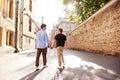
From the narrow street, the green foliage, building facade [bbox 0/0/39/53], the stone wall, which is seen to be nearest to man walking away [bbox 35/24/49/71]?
the narrow street

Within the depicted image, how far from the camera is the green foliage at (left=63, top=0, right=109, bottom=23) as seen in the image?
892 inches

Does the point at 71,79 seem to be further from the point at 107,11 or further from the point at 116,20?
the point at 107,11

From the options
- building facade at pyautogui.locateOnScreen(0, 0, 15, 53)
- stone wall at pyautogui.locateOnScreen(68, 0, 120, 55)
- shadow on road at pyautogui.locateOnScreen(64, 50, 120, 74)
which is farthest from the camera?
building facade at pyautogui.locateOnScreen(0, 0, 15, 53)

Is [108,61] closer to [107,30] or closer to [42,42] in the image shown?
A: [42,42]

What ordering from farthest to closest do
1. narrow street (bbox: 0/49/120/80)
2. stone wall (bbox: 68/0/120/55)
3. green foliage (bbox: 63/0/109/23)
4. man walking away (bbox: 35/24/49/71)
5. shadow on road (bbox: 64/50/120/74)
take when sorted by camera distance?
1. green foliage (bbox: 63/0/109/23)
2. stone wall (bbox: 68/0/120/55)
3. man walking away (bbox: 35/24/49/71)
4. shadow on road (bbox: 64/50/120/74)
5. narrow street (bbox: 0/49/120/80)

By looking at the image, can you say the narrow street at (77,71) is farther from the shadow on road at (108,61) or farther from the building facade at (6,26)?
the building facade at (6,26)

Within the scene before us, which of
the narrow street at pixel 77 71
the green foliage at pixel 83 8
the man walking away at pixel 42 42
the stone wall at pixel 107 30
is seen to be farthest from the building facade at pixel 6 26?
the man walking away at pixel 42 42

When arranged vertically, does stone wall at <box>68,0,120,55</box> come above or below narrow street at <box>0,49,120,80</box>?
above

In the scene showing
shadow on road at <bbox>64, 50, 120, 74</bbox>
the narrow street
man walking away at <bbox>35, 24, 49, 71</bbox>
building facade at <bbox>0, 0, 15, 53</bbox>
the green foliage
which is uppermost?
the green foliage

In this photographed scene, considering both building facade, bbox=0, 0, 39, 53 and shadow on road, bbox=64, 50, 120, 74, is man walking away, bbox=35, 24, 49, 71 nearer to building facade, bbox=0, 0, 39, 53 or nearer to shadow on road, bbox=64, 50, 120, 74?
shadow on road, bbox=64, 50, 120, 74

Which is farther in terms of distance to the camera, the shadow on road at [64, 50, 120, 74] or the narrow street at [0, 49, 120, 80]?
the shadow on road at [64, 50, 120, 74]

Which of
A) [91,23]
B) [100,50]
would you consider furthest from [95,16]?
[100,50]

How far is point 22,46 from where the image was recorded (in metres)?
25.7

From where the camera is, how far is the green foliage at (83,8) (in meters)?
22.7
